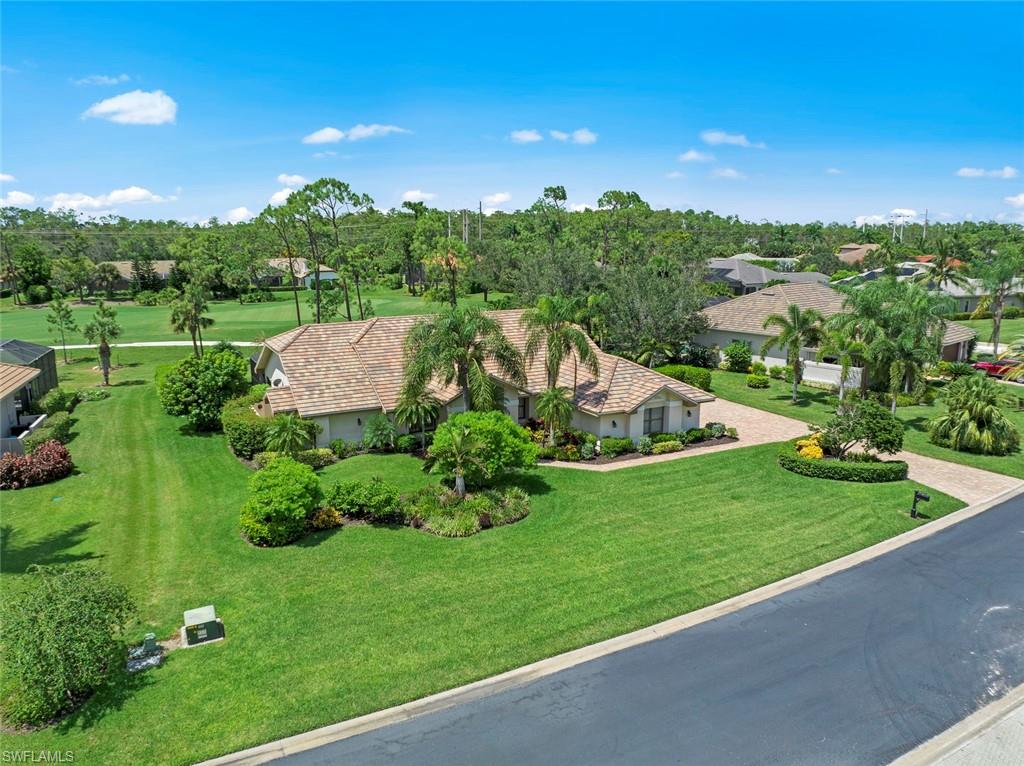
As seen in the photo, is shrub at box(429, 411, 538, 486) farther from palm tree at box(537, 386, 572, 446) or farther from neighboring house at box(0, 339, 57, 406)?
neighboring house at box(0, 339, 57, 406)

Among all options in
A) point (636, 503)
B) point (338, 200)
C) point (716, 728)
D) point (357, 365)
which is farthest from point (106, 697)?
point (338, 200)

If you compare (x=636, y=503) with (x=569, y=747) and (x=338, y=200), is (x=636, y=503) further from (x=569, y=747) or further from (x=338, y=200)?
(x=338, y=200)

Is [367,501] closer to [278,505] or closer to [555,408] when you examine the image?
[278,505]

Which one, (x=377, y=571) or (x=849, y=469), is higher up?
(x=849, y=469)

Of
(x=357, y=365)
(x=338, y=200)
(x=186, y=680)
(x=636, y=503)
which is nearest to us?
(x=186, y=680)

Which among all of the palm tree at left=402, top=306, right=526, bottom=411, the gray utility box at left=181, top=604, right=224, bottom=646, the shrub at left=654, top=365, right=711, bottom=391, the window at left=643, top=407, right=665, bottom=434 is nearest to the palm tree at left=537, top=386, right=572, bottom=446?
the palm tree at left=402, top=306, right=526, bottom=411

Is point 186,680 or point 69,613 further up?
point 69,613

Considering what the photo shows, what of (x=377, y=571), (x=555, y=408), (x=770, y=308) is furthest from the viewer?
(x=770, y=308)

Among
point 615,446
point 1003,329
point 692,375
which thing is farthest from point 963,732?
point 1003,329
